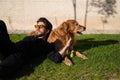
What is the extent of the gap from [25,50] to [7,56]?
615 millimetres

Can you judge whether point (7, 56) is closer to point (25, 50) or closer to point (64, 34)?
point (25, 50)

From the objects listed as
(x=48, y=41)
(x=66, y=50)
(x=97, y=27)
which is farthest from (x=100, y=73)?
(x=97, y=27)

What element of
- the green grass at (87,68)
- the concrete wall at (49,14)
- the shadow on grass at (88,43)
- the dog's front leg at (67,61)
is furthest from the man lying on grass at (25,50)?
the concrete wall at (49,14)

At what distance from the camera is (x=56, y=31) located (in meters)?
7.98

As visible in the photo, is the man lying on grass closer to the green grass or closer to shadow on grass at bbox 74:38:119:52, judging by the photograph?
the green grass

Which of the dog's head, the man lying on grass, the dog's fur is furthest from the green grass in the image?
the dog's head

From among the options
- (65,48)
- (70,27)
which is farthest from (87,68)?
(70,27)

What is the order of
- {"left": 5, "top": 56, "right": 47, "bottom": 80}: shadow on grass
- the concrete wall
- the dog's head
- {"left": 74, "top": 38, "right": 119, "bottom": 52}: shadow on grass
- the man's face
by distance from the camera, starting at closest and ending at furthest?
{"left": 5, "top": 56, "right": 47, "bottom": 80}: shadow on grass
the dog's head
the man's face
{"left": 74, "top": 38, "right": 119, "bottom": 52}: shadow on grass
the concrete wall

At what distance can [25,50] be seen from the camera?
745 cm

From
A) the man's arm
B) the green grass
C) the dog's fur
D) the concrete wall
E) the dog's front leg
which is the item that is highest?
the dog's fur

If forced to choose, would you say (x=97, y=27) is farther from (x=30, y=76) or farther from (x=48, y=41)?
(x=30, y=76)

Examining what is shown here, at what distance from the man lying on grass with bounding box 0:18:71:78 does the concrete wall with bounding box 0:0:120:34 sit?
526 cm

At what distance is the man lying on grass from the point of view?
6715 millimetres

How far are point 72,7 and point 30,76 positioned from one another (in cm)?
720
